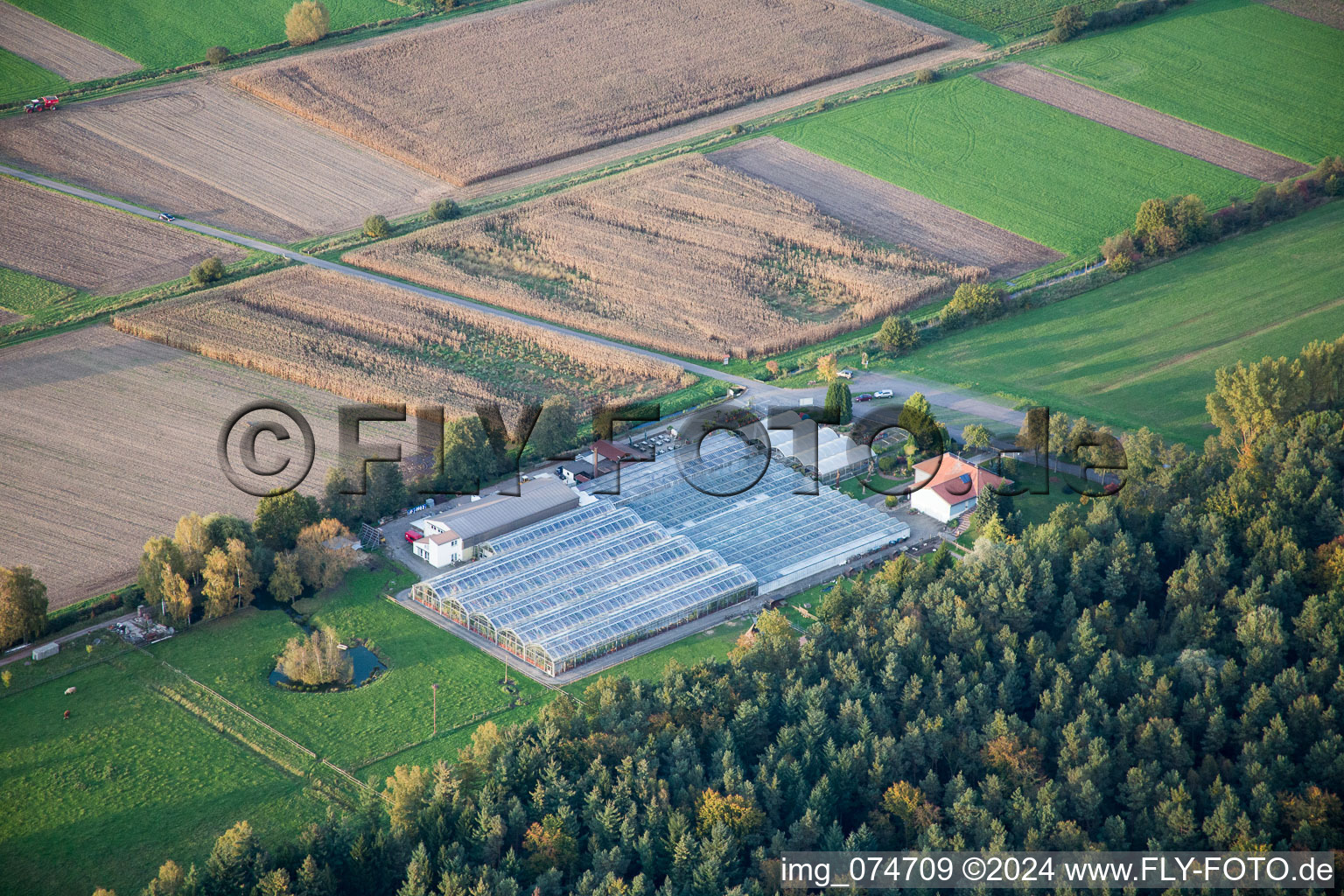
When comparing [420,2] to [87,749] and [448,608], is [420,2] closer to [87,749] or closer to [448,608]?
[448,608]

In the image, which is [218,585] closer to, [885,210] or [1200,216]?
[885,210]

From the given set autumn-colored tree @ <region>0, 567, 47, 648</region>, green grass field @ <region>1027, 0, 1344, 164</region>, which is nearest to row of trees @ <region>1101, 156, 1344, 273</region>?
green grass field @ <region>1027, 0, 1344, 164</region>

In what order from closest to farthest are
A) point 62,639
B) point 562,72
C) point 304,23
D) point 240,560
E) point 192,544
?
point 62,639 < point 240,560 < point 192,544 < point 562,72 < point 304,23

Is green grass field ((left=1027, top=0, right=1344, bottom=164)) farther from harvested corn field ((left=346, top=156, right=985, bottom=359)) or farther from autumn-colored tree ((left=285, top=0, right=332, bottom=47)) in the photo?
autumn-colored tree ((left=285, top=0, right=332, bottom=47))

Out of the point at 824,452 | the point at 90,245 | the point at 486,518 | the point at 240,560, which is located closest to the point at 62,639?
the point at 240,560

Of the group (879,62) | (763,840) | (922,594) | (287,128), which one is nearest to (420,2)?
(287,128)

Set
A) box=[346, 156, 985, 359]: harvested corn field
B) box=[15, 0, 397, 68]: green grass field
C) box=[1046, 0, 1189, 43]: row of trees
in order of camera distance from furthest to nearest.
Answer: box=[1046, 0, 1189, 43]: row of trees < box=[15, 0, 397, 68]: green grass field < box=[346, 156, 985, 359]: harvested corn field
